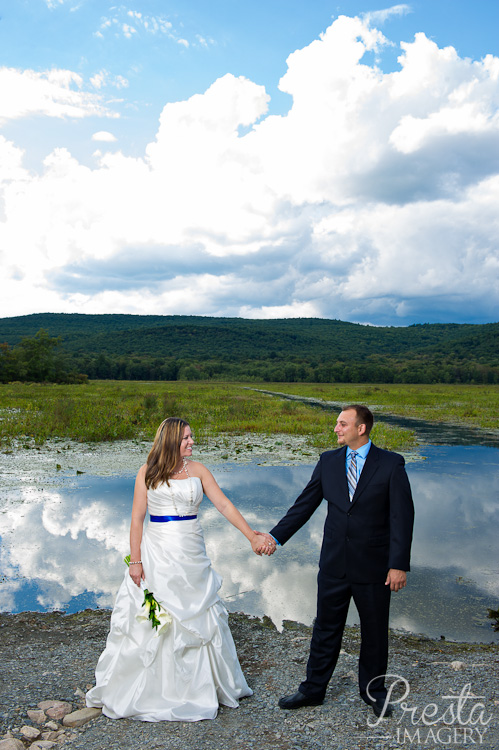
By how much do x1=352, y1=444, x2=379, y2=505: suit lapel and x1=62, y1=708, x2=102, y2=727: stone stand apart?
92.0 inches

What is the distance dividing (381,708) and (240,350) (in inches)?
5480

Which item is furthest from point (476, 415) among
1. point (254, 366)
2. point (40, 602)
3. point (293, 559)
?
point (254, 366)

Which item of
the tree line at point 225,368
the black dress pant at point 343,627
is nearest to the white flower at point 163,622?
the black dress pant at point 343,627

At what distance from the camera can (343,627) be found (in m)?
4.11

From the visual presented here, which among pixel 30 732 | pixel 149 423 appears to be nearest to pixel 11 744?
pixel 30 732

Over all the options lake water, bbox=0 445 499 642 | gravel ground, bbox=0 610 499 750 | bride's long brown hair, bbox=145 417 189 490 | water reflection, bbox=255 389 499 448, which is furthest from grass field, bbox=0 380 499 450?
bride's long brown hair, bbox=145 417 189 490

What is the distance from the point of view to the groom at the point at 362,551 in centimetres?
391

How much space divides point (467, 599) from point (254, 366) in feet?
343

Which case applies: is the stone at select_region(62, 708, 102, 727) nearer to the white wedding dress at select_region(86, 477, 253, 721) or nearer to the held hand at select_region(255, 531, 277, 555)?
the white wedding dress at select_region(86, 477, 253, 721)

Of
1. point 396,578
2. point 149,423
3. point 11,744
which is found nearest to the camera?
point 11,744

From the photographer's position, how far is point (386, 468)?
398 centimetres

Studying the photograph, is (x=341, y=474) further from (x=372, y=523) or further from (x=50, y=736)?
(x=50, y=736)

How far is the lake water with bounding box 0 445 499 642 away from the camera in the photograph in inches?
269

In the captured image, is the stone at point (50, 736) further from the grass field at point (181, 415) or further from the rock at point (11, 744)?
the grass field at point (181, 415)
